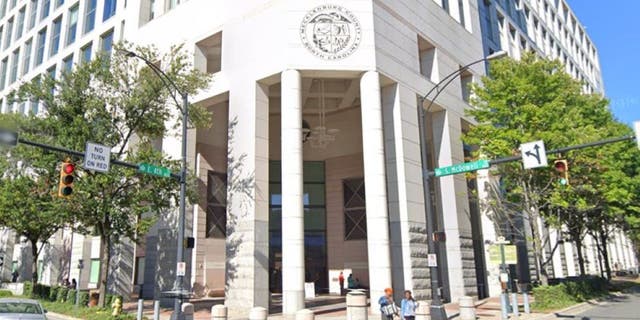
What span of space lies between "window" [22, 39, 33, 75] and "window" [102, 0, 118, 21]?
607 inches

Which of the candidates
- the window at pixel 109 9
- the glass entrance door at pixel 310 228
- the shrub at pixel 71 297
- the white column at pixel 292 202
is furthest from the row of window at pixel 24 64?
the white column at pixel 292 202

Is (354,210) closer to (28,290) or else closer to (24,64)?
(28,290)

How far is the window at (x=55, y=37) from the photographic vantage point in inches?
1834

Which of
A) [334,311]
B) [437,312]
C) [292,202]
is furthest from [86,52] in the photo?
[437,312]

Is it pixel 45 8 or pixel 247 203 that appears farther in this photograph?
pixel 45 8

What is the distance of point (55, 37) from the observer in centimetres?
4719

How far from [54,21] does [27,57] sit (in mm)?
6651

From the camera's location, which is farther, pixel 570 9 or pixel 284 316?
pixel 570 9

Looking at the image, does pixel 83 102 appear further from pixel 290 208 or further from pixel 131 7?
pixel 131 7

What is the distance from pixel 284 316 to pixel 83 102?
13.4m

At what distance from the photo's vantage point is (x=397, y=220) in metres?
23.3

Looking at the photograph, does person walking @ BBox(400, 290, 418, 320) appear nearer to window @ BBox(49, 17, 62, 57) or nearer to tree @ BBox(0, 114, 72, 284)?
tree @ BBox(0, 114, 72, 284)

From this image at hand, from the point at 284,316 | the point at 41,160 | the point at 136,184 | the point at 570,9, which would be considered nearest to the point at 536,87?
the point at 284,316

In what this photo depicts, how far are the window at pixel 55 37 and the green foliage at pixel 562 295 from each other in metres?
46.1
